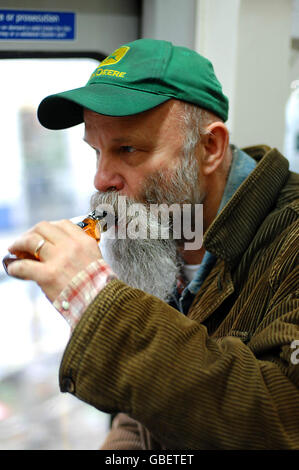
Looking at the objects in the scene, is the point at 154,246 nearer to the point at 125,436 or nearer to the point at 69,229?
the point at 69,229

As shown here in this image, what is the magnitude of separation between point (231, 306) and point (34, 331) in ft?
5.44

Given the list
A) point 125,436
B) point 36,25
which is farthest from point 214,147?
point 125,436

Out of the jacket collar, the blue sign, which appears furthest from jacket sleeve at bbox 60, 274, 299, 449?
the blue sign

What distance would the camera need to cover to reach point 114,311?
85 cm

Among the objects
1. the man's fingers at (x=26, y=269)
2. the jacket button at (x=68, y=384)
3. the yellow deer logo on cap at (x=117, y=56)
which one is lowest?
the jacket button at (x=68, y=384)

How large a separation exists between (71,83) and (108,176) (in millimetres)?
796

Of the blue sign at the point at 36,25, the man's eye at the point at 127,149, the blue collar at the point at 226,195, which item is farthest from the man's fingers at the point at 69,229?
the blue sign at the point at 36,25

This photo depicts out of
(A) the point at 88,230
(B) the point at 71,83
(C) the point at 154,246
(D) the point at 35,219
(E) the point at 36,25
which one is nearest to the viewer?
(A) the point at 88,230

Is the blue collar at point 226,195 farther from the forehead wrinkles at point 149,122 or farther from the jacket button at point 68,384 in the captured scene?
the jacket button at point 68,384

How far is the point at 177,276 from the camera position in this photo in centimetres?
159

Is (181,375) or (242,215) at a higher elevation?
(242,215)

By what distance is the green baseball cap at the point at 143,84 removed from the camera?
3.88 feet

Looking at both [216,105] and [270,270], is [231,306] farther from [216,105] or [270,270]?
[216,105]

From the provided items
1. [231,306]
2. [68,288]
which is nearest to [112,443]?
[231,306]
